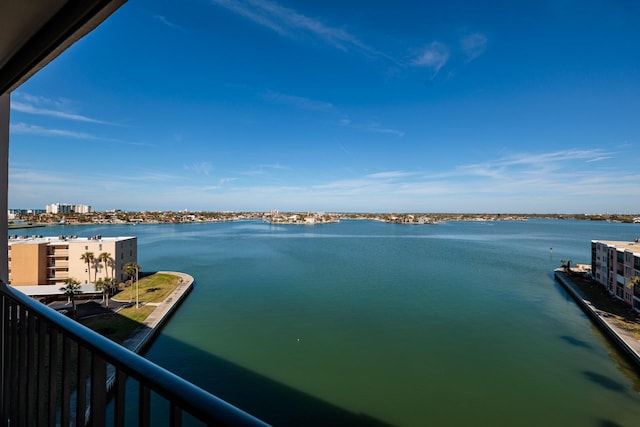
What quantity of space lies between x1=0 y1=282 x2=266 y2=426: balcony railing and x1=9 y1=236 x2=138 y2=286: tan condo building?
1879cm

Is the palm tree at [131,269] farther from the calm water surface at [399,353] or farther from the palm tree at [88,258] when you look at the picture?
the calm water surface at [399,353]

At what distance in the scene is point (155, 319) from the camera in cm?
1234

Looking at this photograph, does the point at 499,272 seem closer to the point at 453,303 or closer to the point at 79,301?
the point at 453,303

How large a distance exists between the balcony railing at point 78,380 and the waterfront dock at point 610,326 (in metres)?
14.2

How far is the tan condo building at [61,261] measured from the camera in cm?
1673

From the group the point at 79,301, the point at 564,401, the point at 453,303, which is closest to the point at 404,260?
the point at 453,303

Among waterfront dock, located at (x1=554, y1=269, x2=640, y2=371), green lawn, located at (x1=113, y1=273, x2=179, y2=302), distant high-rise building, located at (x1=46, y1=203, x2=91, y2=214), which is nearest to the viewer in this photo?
waterfront dock, located at (x1=554, y1=269, x2=640, y2=371)

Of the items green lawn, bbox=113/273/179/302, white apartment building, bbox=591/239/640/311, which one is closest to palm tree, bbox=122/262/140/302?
green lawn, bbox=113/273/179/302

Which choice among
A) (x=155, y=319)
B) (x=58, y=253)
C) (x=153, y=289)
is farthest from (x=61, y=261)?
(x=155, y=319)

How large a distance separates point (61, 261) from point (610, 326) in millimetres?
25306

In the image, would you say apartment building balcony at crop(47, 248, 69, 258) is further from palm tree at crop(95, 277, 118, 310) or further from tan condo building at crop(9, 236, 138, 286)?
palm tree at crop(95, 277, 118, 310)

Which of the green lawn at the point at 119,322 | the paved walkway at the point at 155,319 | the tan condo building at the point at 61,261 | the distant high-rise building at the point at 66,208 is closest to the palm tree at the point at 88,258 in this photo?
the tan condo building at the point at 61,261

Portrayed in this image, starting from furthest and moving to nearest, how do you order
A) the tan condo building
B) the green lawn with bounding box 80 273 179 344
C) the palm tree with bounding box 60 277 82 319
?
1. the tan condo building
2. the palm tree with bounding box 60 277 82 319
3. the green lawn with bounding box 80 273 179 344

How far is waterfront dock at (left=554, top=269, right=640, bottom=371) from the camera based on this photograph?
34.6ft
